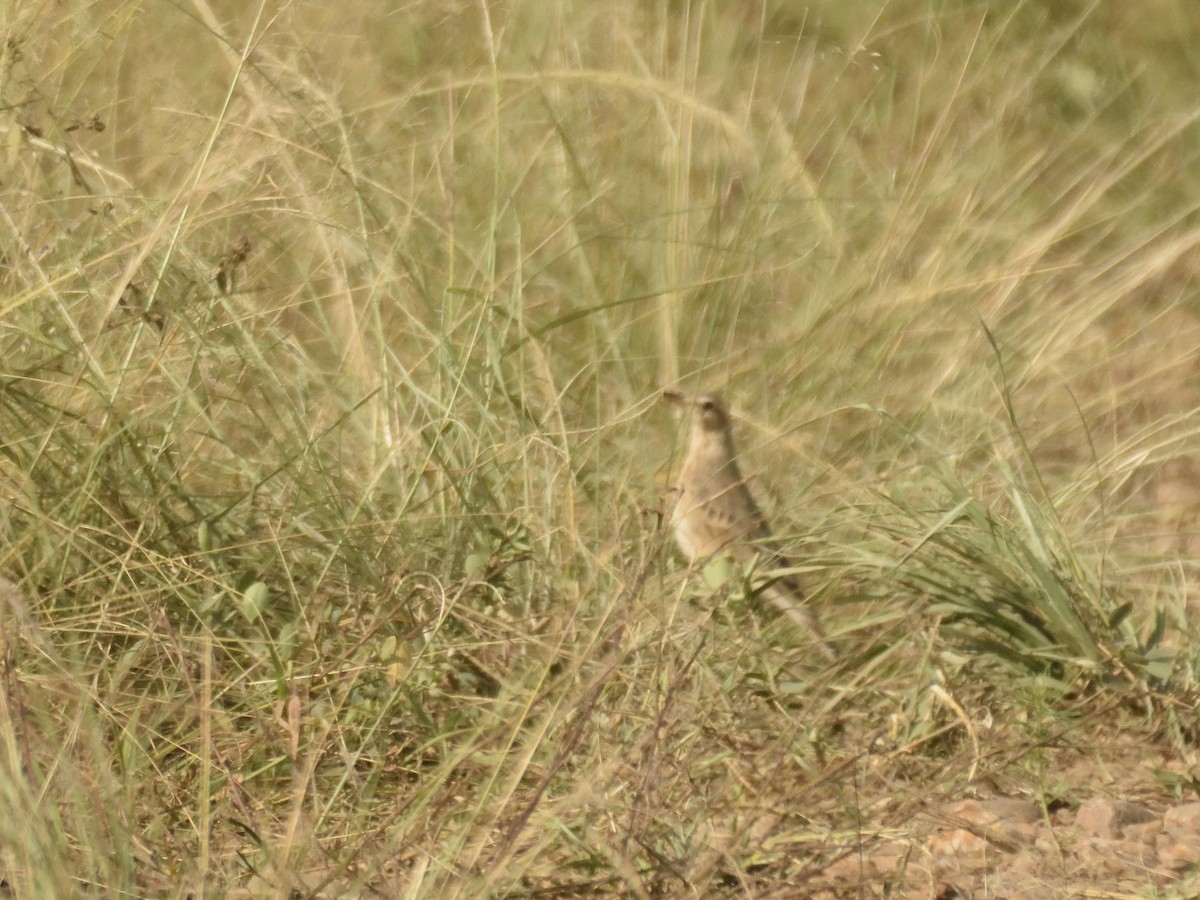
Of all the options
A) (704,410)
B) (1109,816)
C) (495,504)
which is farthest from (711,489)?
(1109,816)

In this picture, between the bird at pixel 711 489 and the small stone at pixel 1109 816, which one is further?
the bird at pixel 711 489

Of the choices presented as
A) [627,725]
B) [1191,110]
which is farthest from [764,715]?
[1191,110]

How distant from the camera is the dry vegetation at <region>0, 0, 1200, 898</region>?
2617 millimetres

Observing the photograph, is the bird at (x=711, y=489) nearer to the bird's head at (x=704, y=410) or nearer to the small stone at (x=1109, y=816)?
the bird's head at (x=704, y=410)

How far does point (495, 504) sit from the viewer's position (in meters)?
3.46

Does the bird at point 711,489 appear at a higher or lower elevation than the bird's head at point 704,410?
lower

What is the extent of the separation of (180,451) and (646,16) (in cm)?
270

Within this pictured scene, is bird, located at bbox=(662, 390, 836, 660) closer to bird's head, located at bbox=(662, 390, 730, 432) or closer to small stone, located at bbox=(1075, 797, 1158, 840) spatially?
bird's head, located at bbox=(662, 390, 730, 432)

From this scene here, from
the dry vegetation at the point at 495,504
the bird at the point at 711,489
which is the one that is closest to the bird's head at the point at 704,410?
the bird at the point at 711,489

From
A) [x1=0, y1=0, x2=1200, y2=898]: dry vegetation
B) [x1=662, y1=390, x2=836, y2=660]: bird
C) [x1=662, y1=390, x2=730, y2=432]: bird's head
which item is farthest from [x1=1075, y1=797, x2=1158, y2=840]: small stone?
[x1=662, y1=390, x2=730, y2=432]: bird's head

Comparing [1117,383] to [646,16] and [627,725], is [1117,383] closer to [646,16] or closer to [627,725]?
[646,16]

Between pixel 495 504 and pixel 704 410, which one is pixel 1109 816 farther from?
pixel 704 410

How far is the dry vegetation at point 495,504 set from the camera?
8.59 ft

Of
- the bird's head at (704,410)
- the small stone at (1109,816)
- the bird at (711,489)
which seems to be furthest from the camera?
the bird's head at (704,410)
